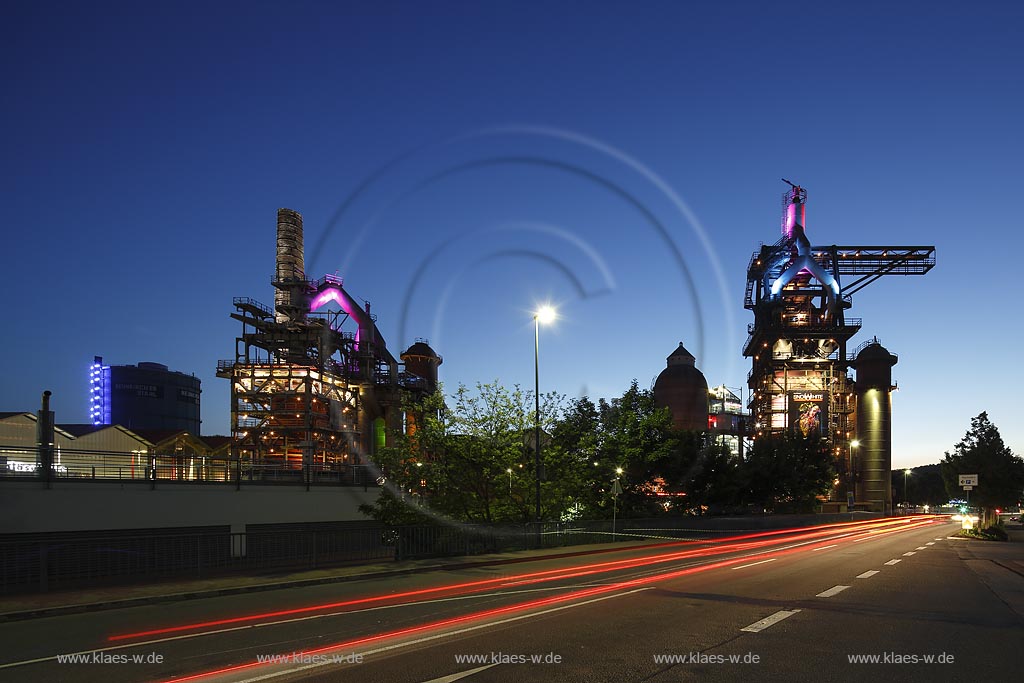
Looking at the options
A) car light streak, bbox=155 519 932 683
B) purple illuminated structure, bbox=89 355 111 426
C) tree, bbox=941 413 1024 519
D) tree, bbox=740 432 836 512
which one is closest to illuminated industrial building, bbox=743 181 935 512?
tree, bbox=740 432 836 512

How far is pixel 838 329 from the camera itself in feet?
335

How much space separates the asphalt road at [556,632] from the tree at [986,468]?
34.1m

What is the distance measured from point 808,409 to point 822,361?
667 centimetres

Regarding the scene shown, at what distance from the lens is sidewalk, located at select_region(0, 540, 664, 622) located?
15.6 meters

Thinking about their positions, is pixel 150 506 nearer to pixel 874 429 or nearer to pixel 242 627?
pixel 242 627

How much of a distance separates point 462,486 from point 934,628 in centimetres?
2259

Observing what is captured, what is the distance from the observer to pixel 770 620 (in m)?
13.1

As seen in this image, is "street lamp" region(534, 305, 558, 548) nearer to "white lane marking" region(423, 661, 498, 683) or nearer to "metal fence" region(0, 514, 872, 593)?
"metal fence" region(0, 514, 872, 593)

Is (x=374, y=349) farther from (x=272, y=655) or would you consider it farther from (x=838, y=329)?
(x=272, y=655)

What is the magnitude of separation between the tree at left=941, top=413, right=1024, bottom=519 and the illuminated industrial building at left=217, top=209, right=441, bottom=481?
47.6 m

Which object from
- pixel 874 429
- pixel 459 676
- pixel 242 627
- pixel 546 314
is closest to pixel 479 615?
pixel 242 627

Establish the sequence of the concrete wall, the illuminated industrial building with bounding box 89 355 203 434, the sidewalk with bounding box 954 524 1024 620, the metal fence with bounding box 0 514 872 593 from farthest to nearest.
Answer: the illuminated industrial building with bounding box 89 355 203 434, the concrete wall, the metal fence with bounding box 0 514 872 593, the sidewalk with bounding box 954 524 1024 620

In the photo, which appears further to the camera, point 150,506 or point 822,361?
point 822,361

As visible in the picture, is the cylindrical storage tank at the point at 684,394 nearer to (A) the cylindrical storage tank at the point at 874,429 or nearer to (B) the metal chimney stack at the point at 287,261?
(A) the cylindrical storage tank at the point at 874,429
